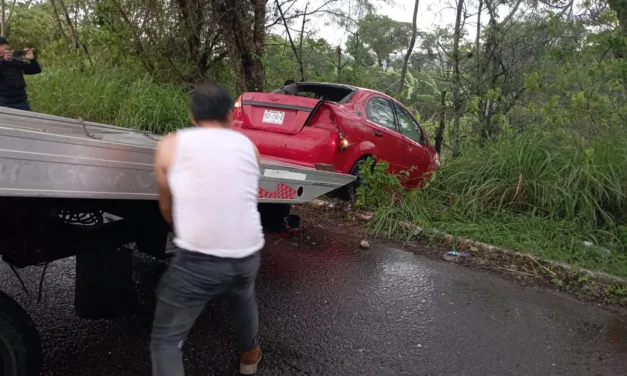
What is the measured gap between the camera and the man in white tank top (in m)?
2.07

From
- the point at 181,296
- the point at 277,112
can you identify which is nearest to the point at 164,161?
the point at 181,296

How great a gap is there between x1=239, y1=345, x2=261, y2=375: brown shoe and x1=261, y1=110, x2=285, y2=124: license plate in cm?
363

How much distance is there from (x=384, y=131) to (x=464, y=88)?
11.6 feet

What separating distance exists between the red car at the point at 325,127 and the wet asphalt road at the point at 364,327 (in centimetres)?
145

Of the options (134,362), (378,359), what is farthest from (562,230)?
(134,362)

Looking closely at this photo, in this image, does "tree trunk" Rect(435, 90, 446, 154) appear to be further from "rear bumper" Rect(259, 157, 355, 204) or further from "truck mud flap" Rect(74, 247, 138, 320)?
"truck mud flap" Rect(74, 247, 138, 320)

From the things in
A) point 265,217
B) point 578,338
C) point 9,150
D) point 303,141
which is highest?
point 9,150

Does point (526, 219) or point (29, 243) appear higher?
point (29, 243)

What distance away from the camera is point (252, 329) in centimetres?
262

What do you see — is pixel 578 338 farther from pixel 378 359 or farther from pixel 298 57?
pixel 298 57

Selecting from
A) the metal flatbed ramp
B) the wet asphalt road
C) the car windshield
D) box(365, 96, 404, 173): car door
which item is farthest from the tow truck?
the car windshield

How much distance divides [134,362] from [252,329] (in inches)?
32.6

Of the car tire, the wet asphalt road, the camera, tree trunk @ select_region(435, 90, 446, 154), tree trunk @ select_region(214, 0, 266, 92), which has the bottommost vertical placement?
the wet asphalt road

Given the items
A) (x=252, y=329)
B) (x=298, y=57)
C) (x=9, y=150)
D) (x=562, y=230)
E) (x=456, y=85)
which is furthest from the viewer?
(x=298, y=57)
